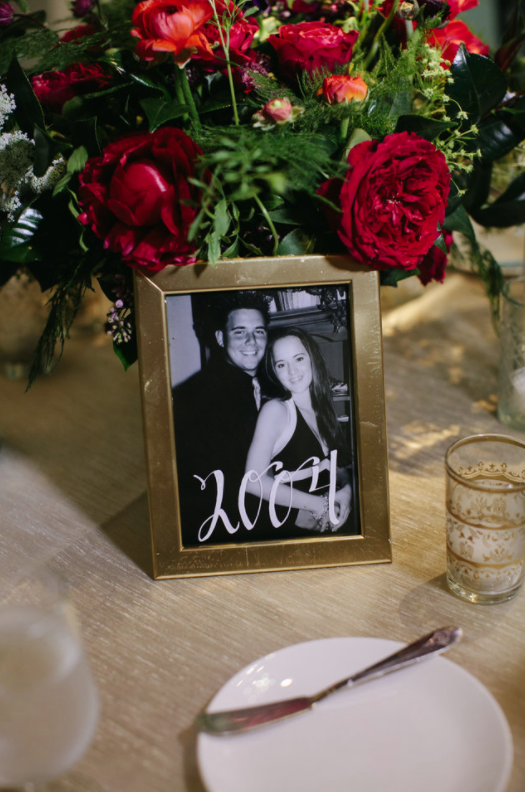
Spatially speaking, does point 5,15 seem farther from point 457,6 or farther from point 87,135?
point 457,6

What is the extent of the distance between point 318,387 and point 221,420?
11 centimetres

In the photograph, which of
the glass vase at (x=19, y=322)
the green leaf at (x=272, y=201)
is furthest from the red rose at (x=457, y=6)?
the glass vase at (x=19, y=322)

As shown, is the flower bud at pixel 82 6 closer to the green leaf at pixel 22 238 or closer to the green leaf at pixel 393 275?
the green leaf at pixel 22 238

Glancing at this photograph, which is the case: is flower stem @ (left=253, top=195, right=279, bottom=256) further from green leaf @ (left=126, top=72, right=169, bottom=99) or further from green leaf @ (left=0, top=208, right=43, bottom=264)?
green leaf @ (left=0, top=208, right=43, bottom=264)

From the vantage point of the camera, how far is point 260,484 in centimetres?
79

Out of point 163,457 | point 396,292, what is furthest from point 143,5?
point 396,292

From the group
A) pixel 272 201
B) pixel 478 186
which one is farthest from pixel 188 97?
pixel 478 186

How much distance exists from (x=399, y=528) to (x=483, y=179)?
532mm

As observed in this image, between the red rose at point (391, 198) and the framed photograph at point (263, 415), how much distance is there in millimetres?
38

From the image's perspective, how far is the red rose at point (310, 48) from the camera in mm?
771

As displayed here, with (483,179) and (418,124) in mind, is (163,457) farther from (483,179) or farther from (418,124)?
(483,179)

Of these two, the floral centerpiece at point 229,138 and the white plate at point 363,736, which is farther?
the floral centerpiece at point 229,138

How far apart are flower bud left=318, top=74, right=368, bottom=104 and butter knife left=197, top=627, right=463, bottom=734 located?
20.7 inches

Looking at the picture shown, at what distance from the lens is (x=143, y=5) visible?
0.70m
